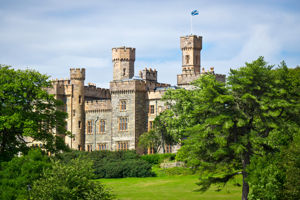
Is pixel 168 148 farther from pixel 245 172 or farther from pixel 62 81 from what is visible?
pixel 245 172

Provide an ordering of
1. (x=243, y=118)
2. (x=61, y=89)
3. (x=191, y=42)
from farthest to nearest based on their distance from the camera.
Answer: (x=191, y=42)
(x=61, y=89)
(x=243, y=118)

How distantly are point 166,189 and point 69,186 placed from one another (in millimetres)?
14004

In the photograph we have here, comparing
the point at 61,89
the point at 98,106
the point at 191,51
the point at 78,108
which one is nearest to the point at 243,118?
the point at 98,106

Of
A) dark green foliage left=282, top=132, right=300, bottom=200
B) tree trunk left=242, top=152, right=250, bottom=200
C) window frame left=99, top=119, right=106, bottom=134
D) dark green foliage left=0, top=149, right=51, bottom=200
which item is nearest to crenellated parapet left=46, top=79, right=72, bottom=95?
window frame left=99, top=119, right=106, bottom=134

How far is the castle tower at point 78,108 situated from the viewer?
7881 cm

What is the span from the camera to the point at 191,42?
267 feet

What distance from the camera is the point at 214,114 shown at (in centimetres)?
3844

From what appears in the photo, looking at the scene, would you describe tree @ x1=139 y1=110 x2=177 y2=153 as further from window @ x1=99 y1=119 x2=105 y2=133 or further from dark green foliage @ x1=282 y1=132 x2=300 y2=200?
dark green foliage @ x1=282 y1=132 x2=300 y2=200

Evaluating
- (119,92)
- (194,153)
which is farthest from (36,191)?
(119,92)

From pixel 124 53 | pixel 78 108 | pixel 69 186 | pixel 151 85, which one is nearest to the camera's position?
pixel 69 186

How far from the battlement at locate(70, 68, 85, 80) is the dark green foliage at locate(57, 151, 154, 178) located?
1653 centimetres

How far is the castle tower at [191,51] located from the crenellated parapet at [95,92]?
38.0 feet

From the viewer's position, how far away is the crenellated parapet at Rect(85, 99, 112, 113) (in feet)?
253

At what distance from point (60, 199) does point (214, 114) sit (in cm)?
1108
